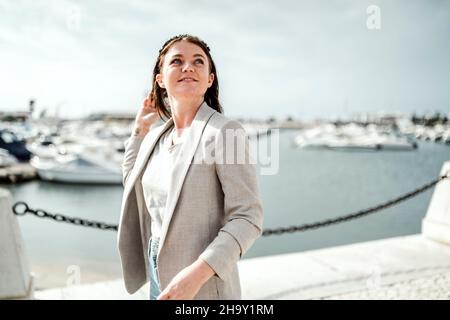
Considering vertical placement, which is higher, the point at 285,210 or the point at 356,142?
the point at 285,210

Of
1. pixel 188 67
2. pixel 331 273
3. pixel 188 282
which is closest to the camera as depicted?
pixel 188 282

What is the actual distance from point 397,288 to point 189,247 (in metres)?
3.45

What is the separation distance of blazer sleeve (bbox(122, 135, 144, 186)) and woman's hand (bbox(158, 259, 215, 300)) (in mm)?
759

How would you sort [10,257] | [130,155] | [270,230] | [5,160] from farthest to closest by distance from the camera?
[5,160]
[270,230]
[10,257]
[130,155]

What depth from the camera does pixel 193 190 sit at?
4.95 ft

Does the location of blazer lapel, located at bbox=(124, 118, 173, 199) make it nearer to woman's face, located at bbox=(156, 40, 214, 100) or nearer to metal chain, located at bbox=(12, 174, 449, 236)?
woman's face, located at bbox=(156, 40, 214, 100)

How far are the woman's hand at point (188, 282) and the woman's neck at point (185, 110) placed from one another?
0.62 metres

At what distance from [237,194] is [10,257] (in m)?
2.63

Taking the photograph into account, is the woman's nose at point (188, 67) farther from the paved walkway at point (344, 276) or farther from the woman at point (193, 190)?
the paved walkway at point (344, 276)

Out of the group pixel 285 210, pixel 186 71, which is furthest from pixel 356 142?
pixel 186 71

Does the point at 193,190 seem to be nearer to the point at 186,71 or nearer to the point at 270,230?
the point at 186,71

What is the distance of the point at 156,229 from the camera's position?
170 centimetres

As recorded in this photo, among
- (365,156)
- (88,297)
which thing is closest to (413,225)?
(88,297)
